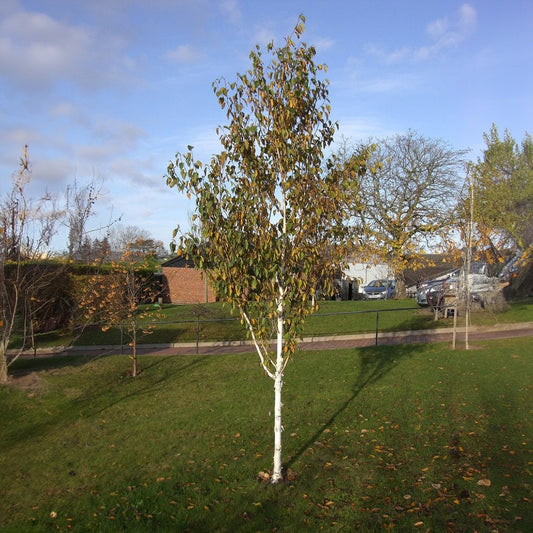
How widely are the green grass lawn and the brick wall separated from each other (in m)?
17.3

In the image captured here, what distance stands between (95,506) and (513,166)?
2113 cm

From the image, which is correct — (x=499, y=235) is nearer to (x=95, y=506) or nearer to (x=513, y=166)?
(x=513, y=166)

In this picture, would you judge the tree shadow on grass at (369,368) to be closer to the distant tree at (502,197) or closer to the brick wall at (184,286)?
the distant tree at (502,197)

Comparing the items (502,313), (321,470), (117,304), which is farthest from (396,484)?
(502,313)

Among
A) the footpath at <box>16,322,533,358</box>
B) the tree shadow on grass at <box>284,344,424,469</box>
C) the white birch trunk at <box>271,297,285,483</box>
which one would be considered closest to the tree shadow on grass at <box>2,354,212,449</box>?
the footpath at <box>16,322,533,358</box>

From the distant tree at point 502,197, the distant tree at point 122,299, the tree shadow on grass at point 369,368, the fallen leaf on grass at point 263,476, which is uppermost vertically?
the distant tree at point 502,197

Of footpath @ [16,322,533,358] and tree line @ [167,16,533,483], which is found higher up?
tree line @ [167,16,533,483]

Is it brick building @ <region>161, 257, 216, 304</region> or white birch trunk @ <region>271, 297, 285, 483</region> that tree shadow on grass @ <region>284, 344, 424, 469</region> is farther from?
brick building @ <region>161, 257, 216, 304</region>

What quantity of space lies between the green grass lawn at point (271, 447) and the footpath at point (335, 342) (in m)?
2.23

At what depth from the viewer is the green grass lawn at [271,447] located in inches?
193

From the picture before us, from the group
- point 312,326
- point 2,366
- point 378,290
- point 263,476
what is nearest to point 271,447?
point 263,476

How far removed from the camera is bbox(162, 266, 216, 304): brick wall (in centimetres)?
2906

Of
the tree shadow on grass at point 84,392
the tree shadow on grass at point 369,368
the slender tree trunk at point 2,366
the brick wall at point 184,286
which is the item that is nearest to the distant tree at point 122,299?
the tree shadow on grass at point 84,392

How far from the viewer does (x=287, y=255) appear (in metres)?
5.61
